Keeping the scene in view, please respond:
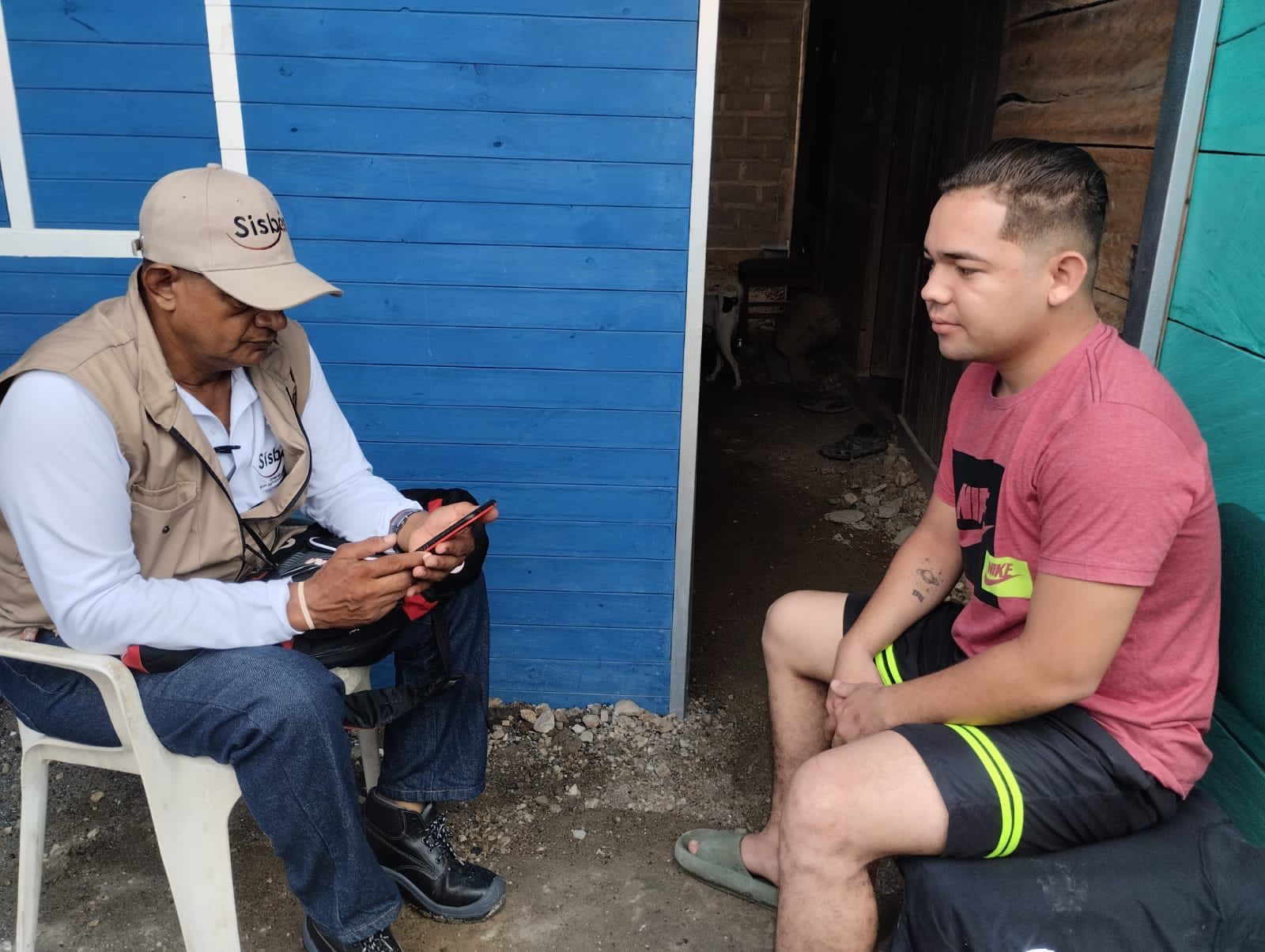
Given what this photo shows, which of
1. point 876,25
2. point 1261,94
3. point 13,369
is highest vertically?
point 876,25

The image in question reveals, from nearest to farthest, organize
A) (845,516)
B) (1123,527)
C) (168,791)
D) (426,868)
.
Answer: (1123,527) → (168,791) → (426,868) → (845,516)

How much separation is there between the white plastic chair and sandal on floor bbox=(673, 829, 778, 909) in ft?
3.14

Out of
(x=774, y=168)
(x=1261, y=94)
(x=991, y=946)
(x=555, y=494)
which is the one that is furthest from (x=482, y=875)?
(x=774, y=168)

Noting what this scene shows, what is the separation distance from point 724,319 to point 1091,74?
407cm

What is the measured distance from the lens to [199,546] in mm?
1831

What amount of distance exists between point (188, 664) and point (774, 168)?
7407 mm

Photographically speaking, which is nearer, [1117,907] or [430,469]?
[1117,907]

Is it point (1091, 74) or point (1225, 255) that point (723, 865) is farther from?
point (1091, 74)

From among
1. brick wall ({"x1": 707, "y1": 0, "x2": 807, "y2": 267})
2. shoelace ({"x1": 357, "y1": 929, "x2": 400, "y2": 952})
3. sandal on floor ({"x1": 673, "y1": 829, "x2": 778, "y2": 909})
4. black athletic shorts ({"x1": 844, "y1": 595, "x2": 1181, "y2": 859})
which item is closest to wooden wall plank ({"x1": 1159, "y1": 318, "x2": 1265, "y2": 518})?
black athletic shorts ({"x1": 844, "y1": 595, "x2": 1181, "y2": 859})

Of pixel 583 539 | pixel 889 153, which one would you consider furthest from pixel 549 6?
pixel 889 153

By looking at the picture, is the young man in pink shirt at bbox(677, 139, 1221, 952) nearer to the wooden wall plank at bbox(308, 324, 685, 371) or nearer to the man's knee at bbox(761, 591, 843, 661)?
the man's knee at bbox(761, 591, 843, 661)

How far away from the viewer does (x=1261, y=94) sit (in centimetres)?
169

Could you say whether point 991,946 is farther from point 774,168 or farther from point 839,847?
point 774,168

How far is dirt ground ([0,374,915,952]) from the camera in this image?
2.11 m
